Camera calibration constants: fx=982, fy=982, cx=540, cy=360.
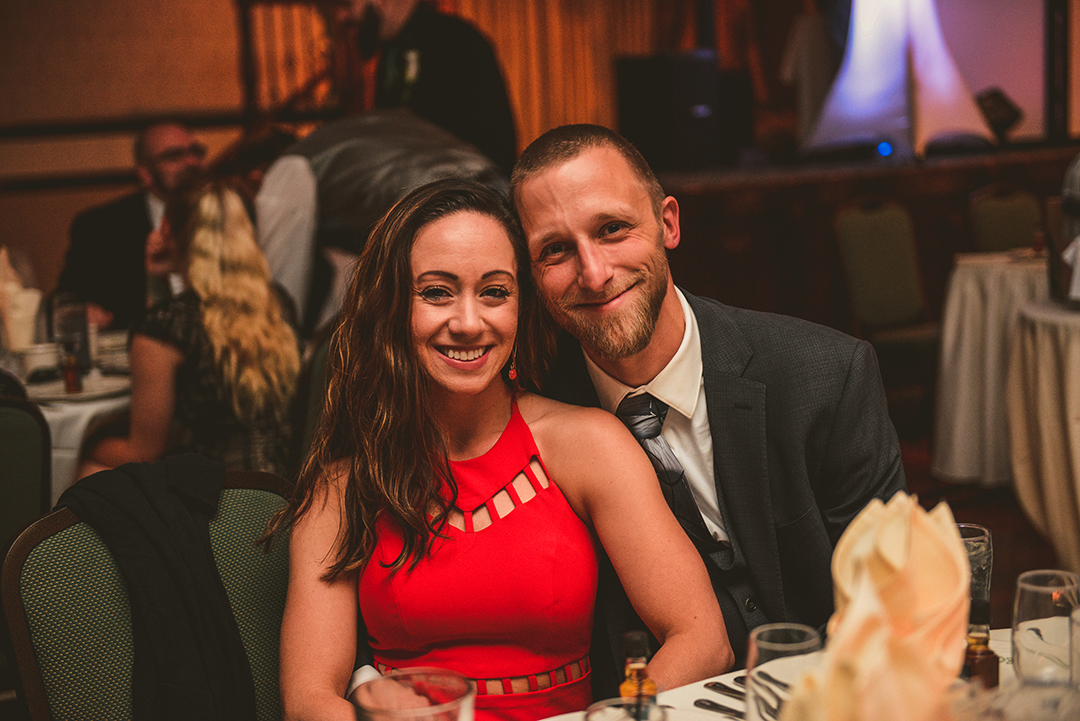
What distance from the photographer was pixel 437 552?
156 centimetres

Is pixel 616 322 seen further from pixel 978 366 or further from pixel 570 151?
pixel 978 366

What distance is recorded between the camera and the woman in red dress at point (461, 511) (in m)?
1.52

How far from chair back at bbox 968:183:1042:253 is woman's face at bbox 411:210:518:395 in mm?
5003

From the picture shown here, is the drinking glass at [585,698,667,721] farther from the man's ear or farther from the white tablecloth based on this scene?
the white tablecloth

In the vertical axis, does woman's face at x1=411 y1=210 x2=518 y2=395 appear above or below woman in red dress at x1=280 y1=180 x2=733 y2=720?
above

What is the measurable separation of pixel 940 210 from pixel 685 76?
2847 millimetres

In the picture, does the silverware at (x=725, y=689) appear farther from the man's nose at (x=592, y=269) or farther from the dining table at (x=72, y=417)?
the dining table at (x=72, y=417)

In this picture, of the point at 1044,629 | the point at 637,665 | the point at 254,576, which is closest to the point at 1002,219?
the point at 1044,629

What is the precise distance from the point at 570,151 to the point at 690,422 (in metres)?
0.52

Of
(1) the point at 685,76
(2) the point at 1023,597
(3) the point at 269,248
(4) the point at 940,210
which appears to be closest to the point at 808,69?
(1) the point at 685,76

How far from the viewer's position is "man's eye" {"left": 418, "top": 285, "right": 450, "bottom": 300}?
1.58 meters

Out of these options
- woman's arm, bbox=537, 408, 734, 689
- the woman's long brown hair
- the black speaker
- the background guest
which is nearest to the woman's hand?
woman's arm, bbox=537, 408, 734, 689

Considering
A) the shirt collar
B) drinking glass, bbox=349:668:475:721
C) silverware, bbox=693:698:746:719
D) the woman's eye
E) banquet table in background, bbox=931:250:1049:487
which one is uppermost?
the woman's eye

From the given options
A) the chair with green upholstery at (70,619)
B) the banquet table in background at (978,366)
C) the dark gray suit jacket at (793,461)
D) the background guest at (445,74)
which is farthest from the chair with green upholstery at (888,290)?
the chair with green upholstery at (70,619)
